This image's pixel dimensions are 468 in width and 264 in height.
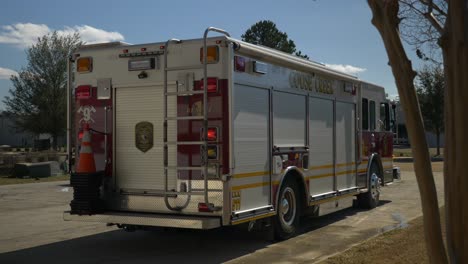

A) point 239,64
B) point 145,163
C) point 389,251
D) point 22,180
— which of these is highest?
point 239,64

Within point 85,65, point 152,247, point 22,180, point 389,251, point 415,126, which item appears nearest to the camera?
point 415,126

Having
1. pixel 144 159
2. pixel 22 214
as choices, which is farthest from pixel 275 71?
pixel 22 214

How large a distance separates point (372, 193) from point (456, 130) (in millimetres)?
8572

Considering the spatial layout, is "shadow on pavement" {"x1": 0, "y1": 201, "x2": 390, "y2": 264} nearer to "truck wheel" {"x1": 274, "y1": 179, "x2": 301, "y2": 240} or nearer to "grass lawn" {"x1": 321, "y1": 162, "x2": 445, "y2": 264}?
"truck wheel" {"x1": 274, "y1": 179, "x2": 301, "y2": 240}

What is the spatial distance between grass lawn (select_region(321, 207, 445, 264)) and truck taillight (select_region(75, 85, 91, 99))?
4.23 metres

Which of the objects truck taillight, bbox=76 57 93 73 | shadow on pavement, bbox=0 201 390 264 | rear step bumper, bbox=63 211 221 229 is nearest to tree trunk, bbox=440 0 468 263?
rear step bumper, bbox=63 211 221 229

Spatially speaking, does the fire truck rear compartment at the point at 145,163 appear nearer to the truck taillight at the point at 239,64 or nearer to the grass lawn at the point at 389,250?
the truck taillight at the point at 239,64

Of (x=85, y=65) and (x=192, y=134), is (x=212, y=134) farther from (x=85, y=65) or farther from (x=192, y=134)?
(x=85, y=65)

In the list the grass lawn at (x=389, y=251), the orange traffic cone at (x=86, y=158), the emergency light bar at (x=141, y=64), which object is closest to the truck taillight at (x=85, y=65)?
the emergency light bar at (x=141, y=64)

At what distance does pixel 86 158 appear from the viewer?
7977mm

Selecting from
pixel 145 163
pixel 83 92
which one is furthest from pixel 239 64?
pixel 83 92

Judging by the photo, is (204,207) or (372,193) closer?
(204,207)

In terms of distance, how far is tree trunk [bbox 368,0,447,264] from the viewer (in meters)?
4.29

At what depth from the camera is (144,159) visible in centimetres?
792
